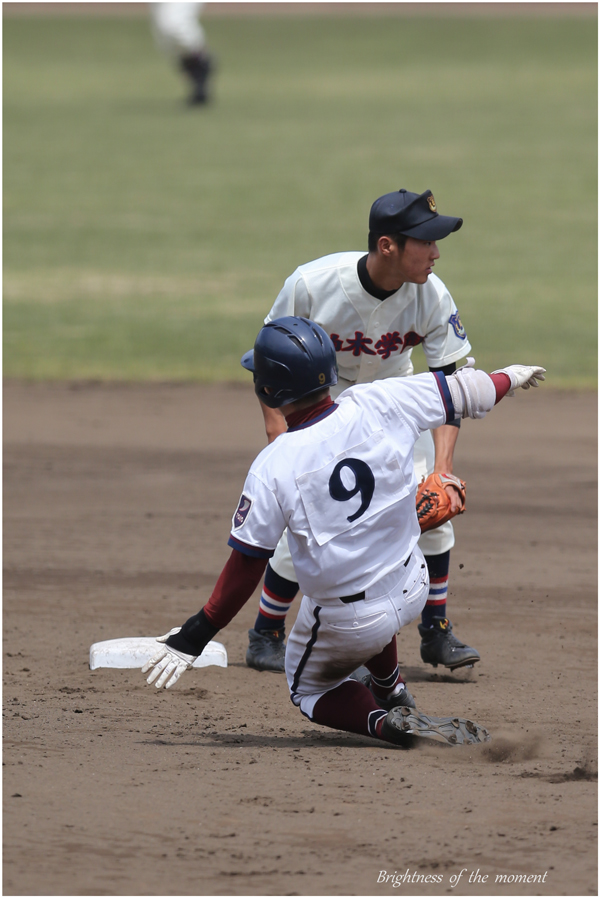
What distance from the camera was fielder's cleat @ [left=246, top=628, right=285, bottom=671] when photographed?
4.92 metres

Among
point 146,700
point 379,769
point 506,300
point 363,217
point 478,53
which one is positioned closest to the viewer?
point 379,769

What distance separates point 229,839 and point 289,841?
149mm

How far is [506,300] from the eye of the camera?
45.1 feet

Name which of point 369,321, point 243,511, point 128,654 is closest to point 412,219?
point 369,321

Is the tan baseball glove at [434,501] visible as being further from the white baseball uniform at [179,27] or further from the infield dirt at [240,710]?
the white baseball uniform at [179,27]

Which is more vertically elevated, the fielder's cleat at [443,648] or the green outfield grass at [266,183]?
the green outfield grass at [266,183]

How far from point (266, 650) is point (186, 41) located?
28.5m

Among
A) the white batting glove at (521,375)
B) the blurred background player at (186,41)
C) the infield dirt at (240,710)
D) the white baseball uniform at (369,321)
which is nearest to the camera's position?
the infield dirt at (240,710)

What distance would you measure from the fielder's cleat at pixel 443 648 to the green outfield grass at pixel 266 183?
18.8 ft

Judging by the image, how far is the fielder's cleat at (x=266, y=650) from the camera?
492 cm

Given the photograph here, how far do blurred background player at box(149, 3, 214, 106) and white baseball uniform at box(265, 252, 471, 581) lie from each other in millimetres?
26837

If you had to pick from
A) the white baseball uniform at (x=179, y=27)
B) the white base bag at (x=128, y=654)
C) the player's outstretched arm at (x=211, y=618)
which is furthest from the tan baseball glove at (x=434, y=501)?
the white baseball uniform at (x=179, y=27)

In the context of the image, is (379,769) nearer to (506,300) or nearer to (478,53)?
(506,300)

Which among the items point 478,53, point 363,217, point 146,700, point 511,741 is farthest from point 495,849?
point 478,53
